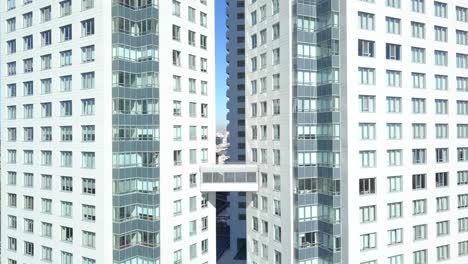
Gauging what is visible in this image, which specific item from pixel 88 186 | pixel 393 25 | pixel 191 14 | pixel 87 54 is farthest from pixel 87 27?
pixel 393 25

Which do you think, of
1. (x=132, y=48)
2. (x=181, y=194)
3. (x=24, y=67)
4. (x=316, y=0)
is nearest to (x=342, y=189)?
(x=181, y=194)

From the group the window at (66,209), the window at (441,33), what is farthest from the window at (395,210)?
the window at (66,209)

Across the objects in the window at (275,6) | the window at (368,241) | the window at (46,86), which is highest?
Answer: the window at (275,6)

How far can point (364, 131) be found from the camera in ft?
137

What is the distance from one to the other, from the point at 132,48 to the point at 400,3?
108 feet

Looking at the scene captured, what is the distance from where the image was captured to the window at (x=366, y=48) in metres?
41.6

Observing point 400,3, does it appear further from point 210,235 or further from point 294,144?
point 210,235

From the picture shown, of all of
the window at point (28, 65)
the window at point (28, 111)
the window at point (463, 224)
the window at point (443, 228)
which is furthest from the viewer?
the window at point (463, 224)

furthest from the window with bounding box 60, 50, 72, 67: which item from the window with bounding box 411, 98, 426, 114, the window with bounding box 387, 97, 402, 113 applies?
the window with bounding box 411, 98, 426, 114

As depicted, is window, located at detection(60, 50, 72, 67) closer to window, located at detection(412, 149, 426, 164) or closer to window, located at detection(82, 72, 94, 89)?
window, located at detection(82, 72, 94, 89)

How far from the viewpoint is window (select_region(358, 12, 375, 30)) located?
41.7 m

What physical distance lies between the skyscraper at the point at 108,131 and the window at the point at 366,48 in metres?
20.4

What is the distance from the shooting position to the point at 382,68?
139 feet

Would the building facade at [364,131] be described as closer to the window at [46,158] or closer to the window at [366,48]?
the window at [366,48]
